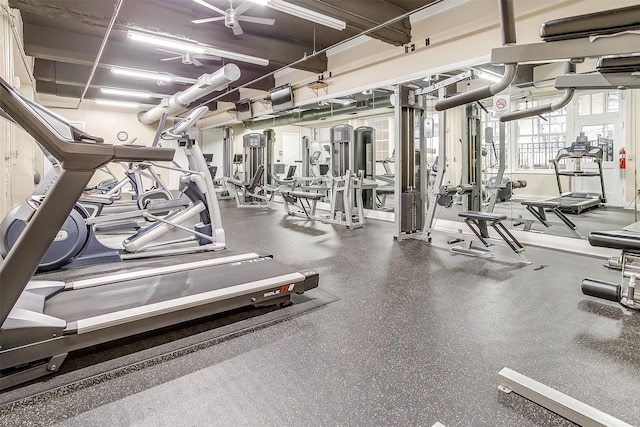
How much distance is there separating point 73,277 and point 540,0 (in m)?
5.59

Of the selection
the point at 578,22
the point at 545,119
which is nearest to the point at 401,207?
the point at 545,119

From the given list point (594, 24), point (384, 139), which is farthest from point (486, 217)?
point (384, 139)

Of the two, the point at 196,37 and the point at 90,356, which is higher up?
the point at 196,37

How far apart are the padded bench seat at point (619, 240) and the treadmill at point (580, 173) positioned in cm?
215

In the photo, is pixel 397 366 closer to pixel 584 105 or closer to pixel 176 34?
pixel 176 34

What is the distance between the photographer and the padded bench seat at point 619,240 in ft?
6.90

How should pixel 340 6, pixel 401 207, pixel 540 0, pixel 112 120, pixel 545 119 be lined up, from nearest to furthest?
pixel 540 0 → pixel 340 6 → pixel 401 207 → pixel 545 119 → pixel 112 120

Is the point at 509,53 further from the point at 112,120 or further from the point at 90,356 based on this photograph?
the point at 112,120

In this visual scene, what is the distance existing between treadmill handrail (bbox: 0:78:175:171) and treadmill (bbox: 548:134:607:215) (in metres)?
4.57

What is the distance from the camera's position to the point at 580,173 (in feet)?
17.8

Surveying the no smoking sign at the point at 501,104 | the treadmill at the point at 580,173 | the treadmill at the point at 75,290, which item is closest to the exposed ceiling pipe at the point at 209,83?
the treadmill at the point at 75,290

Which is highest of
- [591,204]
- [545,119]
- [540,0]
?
[540,0]

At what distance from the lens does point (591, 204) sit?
4.40m

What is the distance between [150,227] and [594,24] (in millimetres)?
3994
